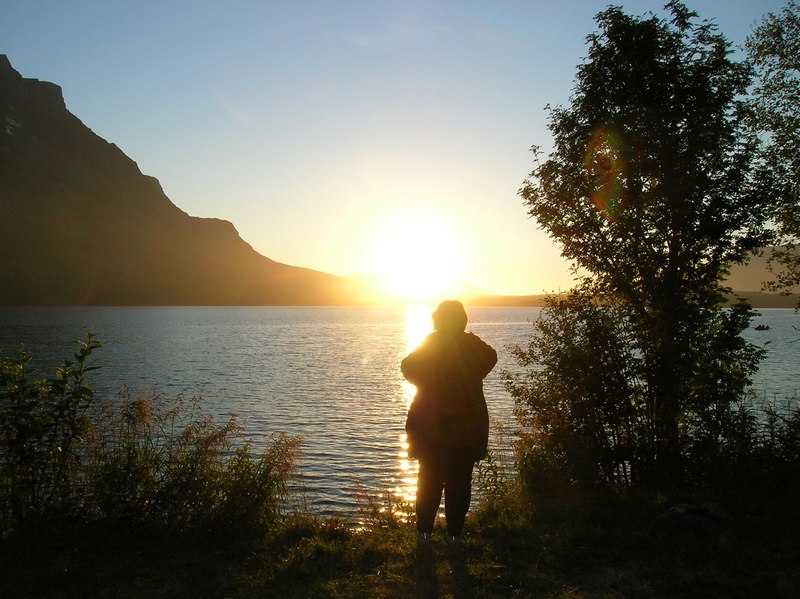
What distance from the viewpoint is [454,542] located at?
6.61m

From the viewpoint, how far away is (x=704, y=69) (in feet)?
33.4

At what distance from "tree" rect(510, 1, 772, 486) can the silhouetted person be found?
4377mm

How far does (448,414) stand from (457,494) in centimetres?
88

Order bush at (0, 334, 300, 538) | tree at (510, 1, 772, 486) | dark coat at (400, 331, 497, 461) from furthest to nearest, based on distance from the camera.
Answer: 1. tree at (510, 1, 772, 486)
2. bush at (0, 334, 300, 538)
3. dark coat at (400, 331, 497, 461)

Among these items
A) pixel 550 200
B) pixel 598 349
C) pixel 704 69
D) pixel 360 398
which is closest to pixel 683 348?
pixel 598 349

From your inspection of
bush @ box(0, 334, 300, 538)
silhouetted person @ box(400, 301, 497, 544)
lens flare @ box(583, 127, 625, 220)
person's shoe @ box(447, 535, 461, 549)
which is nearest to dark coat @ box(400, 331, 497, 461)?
silhouetted person @ box(400, 301, 497, 544)

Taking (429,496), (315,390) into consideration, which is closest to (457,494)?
(429,496)

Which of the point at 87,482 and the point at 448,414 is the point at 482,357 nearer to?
the point at 448,414

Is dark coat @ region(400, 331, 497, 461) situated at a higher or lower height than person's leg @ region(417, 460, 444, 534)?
higher

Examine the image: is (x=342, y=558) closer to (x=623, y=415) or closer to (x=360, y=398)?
(x=623, y=415)

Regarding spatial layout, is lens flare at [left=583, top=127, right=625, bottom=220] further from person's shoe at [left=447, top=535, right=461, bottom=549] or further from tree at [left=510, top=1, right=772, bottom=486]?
person's shoe at [left=447, top=535, right=461, bottom=549]

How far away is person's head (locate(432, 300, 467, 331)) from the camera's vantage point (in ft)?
21.6

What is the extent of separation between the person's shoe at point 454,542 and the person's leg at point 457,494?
0.04 metres

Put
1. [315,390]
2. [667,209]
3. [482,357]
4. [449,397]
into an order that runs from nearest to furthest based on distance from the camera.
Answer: [449,397], [482,357], [667,209], [315,390]
